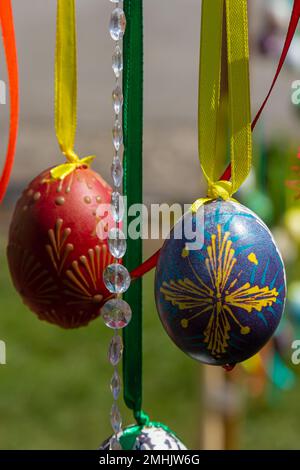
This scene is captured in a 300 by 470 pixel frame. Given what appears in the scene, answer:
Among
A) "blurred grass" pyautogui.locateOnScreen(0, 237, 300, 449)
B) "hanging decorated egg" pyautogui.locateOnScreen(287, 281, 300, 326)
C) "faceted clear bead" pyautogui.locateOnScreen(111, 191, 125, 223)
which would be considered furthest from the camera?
"blurred grass" pyautogui.locateOnScreen(0, 237, 300, 449)

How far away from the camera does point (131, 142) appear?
741 millimetres

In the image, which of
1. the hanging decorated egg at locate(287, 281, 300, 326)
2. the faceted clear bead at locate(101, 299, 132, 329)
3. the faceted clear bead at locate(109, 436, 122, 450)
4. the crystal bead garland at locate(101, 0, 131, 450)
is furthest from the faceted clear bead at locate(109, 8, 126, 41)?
the hanging decorated egg at locate(287, 281, 300, 326)

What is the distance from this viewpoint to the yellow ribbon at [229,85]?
2.30 feet

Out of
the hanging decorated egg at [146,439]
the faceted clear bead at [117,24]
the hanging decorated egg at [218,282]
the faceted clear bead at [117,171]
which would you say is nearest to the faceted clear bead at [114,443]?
the hanging decorated egg at [146,439]

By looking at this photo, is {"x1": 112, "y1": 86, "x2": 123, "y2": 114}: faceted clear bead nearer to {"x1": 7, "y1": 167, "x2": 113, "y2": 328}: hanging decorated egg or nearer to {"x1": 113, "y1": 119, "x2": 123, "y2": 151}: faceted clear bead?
{"x1": 113, "y1": 119, "x2": 123, "y2": 151}: faceted clear bead

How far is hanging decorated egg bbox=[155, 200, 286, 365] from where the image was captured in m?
0.70

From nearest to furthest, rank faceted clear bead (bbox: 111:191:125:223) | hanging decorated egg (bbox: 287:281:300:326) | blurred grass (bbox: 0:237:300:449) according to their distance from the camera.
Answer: faceted clear bead (bbox: 111:191:125:223), hanging decorated egg (bbox: 287:281:300:326), blurred grass (bbox: 0:237:300:449)

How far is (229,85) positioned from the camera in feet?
2.30

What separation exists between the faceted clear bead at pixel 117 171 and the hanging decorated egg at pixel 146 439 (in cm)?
22

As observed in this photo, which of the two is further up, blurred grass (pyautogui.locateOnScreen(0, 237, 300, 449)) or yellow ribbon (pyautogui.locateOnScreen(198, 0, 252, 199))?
yellow ribbon (pyautogui.locateOnScreen(198, 0, 252, 199))

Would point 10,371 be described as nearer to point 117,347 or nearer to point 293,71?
point 293,71

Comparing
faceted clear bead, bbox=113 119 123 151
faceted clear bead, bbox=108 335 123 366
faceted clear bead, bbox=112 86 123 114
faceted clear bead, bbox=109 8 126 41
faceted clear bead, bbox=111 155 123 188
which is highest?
faceted clear bead, bbox=109 8 126 41

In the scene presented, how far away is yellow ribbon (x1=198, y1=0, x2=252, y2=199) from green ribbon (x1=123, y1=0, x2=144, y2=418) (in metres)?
0.06

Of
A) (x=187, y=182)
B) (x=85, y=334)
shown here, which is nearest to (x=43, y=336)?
(x=85, y=334)
